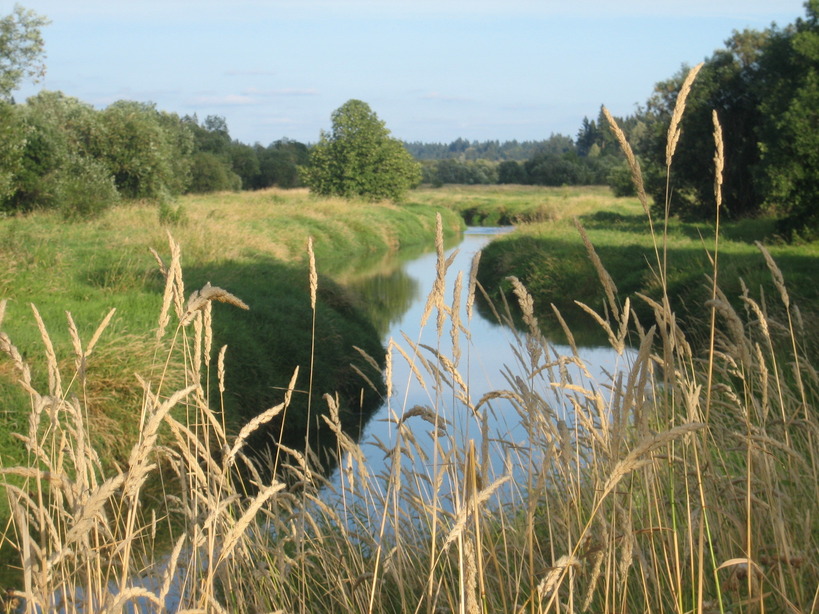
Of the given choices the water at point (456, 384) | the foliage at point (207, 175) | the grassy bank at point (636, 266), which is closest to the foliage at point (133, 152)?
the water at point (456, 384)

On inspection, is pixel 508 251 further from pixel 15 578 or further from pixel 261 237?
pixel 15 578

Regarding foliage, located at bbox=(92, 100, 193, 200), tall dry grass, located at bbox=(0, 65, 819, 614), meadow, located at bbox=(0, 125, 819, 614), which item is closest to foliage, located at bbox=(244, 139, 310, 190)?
foliage, located at bbox=(92, 100, 193, 200)

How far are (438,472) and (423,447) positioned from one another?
11.3ft

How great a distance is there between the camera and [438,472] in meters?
2.32

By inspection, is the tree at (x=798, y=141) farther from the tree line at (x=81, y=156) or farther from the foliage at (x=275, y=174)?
the foliage at (x=275, y=174)

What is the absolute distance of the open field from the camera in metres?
1.71

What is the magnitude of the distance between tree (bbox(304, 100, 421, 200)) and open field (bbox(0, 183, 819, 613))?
1853 centimetres

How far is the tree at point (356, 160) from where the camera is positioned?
3788 centimetres

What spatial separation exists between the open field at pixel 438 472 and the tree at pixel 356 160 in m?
18.5

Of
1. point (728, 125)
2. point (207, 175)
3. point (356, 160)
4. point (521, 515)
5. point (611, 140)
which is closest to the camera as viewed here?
point (521, 515)

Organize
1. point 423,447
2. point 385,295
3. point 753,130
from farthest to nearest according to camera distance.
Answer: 1. point 753,130
2. point 385,295
3. point 423,447

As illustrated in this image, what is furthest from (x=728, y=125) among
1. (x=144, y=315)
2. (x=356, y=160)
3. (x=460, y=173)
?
(x=460, y=173)

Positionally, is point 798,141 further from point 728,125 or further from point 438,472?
point 438,472

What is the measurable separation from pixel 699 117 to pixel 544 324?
1122 cm
